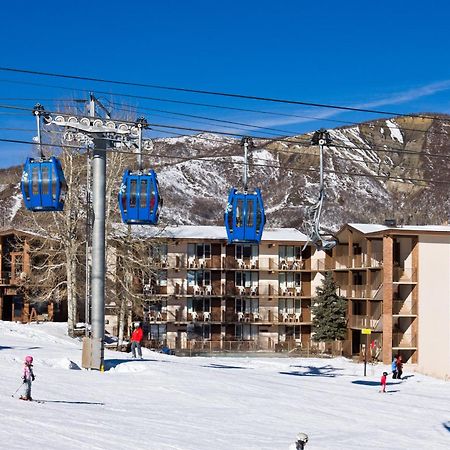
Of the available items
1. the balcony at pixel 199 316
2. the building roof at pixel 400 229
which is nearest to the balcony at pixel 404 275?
the building roof at pixel 400 229

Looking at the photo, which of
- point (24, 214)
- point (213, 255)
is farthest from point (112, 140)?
point (213, 255)

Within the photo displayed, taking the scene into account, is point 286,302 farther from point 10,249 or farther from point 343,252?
point 10,249

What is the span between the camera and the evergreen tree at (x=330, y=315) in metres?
58.9

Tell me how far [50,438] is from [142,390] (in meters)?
9.65

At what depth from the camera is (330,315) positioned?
59.0m

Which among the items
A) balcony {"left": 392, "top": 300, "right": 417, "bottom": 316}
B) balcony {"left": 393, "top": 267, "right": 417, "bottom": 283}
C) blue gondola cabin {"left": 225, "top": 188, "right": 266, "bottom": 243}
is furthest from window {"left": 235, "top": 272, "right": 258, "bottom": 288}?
blue gondola cabin {"left": 225, "top": 188, "right": 266, "bottom": 243}

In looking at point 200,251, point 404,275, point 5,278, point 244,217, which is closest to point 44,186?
point 244,217

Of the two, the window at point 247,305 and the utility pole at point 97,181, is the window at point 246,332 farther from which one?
the utility pole at point 97,181

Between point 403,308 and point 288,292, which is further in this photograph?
point 288,292

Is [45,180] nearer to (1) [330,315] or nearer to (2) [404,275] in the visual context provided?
(2) [404,275]

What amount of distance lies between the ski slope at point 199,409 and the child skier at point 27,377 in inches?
12.9

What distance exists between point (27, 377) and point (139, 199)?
896 centimetres

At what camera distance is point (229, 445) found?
1822cm

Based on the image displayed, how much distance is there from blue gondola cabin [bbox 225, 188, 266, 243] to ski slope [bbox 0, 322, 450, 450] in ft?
16.6
